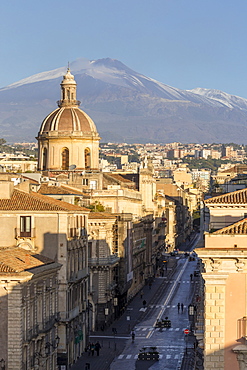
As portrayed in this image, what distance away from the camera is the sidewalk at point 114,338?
78.6 meters

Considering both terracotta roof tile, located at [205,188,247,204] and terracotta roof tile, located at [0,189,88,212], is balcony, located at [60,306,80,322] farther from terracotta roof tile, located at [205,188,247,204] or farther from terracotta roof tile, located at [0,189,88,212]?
terracotta roof tile, located at [205,188,247,204]

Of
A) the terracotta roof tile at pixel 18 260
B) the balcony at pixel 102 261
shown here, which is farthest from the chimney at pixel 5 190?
the balcony at pixel 102 261

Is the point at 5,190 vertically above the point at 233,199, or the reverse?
the point at 5,190

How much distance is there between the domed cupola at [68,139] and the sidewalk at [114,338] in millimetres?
16578

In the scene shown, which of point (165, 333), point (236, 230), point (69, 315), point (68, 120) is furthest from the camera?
point (68, 120)

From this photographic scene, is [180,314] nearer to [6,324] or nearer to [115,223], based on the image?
[115,223]

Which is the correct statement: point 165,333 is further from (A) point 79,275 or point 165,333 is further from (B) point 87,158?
(B) point 87,158

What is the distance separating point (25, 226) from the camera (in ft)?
242

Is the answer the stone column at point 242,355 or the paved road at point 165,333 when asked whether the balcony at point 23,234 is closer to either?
the paved road at point 165,333

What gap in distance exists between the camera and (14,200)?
74750 millimetres

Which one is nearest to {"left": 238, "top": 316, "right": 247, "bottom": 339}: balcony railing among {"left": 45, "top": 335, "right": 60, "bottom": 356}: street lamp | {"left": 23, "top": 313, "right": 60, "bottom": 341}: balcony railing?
{"left": 23, "top": 313, "right": 60, "bottom": 341}: balcony railing

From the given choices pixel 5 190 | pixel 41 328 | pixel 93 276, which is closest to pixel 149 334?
pixel 93 276

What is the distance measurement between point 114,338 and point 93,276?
8.72 metres

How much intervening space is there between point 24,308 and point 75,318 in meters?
19.2
